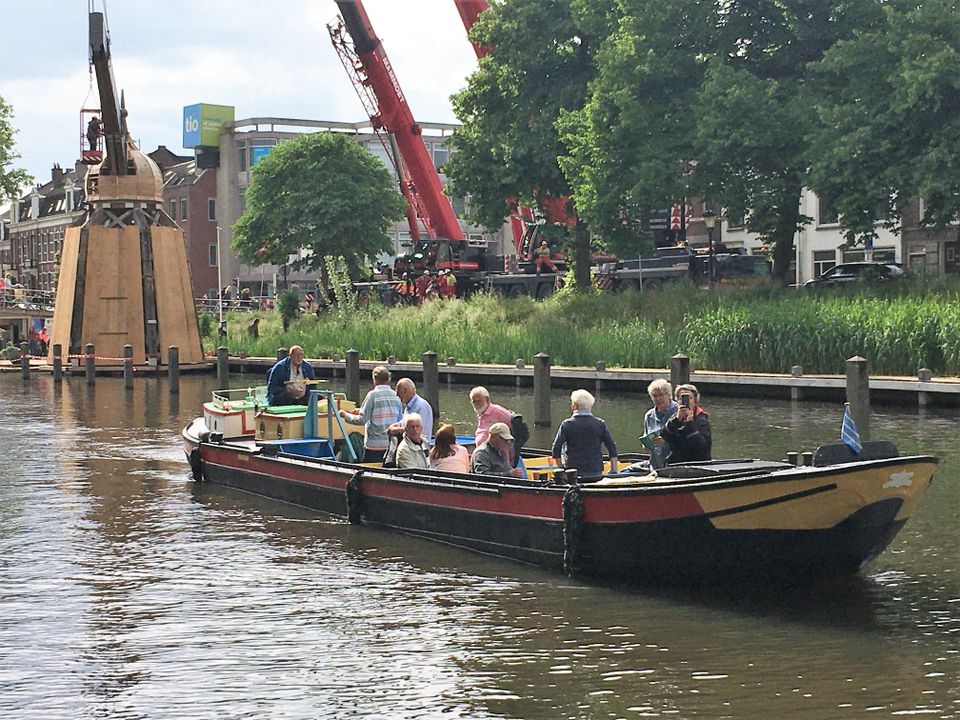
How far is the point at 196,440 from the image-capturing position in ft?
70.2

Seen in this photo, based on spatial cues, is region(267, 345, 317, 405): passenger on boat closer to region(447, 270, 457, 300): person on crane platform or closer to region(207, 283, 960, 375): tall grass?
region(207, 283, 960, 375): tall grass

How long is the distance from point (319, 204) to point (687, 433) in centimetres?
5508

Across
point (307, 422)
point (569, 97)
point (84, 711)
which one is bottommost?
point (84, 711)

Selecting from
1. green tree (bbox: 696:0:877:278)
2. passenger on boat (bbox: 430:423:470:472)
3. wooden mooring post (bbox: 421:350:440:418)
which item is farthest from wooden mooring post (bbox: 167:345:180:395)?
passenger on boat (bbox: 430:423:470:472)

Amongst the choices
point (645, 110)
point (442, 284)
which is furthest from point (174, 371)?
point (645, 110)

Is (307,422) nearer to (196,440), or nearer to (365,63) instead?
(196,440)

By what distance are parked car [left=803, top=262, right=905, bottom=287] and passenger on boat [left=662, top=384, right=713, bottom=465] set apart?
2401 centimetres

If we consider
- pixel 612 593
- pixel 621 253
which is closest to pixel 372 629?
pixel 612 593

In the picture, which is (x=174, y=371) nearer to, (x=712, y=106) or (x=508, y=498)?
(x=712, y=106)

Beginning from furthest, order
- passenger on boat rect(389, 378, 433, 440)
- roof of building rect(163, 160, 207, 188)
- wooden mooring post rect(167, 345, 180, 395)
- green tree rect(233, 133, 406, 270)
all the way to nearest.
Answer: roof of building rect(163, 160, 207, 188)
green tree rect(233, 133, 406, 270)
wooden mooring post rect(167, 345, 180, 395)
passenger on boat rect(389, 378, 433, 440)

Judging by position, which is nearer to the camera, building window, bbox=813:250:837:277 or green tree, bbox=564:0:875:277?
green tree, bbox=564:0:875:277

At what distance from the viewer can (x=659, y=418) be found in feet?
48.0

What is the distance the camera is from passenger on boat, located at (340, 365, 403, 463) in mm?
17203

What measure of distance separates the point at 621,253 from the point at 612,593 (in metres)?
30.5
